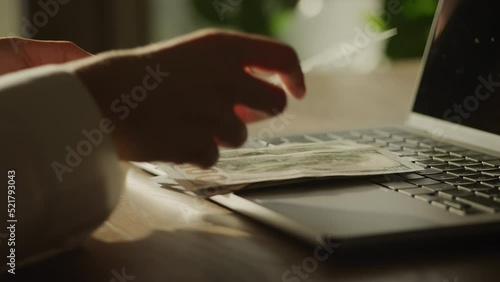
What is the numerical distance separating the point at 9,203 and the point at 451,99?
0.65 metres

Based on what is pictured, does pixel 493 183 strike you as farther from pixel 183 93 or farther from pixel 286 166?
pixel 183 93

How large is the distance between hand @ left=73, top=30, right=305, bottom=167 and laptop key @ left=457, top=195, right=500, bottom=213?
18 centimetres

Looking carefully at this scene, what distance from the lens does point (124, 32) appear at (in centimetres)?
242

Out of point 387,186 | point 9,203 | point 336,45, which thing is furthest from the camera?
point 336,45

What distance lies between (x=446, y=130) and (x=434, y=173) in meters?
0.24

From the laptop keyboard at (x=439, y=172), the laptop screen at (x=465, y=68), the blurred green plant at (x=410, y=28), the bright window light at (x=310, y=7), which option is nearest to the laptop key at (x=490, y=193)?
the laptop keyboard at (x=439, y=172)

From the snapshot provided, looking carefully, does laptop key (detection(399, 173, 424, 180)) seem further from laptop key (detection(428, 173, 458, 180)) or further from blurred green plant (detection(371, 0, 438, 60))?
blurred green plant (detection(371, 0, 438, 60))

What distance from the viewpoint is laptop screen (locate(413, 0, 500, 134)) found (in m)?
0.92

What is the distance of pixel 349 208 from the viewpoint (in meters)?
0.62

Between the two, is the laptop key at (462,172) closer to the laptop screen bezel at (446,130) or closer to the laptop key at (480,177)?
the laptop key at (480,177)

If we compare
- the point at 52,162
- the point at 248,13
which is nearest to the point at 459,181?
the point at 52,162

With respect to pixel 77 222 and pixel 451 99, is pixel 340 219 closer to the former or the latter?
pixel 77 222

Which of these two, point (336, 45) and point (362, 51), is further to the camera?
point (336, 45)

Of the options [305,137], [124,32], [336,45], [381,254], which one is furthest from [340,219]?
[336,45]
